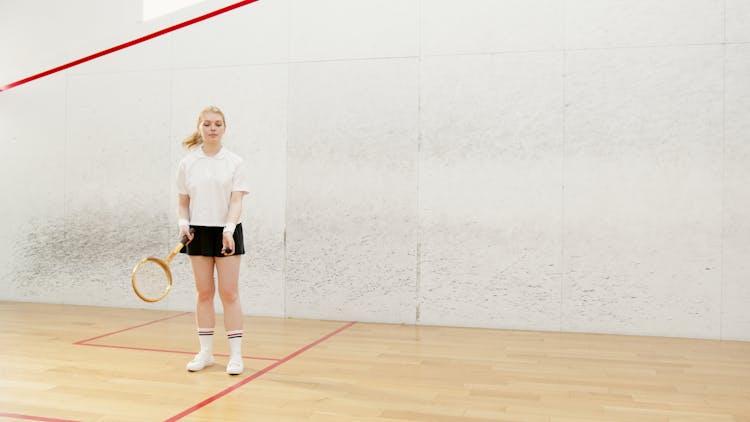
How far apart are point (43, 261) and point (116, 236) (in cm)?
68

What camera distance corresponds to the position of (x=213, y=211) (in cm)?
280

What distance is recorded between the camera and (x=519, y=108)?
4121 millimetres

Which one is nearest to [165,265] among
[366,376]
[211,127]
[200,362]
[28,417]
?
[200,362]

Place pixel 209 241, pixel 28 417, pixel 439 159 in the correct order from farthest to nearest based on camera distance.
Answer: pixel 439 159 → pixel 209 241 → pixel 28 417

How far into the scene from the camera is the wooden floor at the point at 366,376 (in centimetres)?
233

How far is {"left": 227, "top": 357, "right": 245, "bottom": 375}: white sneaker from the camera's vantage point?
2.83m

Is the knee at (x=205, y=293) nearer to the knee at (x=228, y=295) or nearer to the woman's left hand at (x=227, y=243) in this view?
the knee at (x=228, y=295)

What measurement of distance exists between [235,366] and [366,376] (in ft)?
1.91

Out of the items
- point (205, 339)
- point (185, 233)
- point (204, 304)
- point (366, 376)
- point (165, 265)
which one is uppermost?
point (185, 233)

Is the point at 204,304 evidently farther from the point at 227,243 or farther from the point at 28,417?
the point at 28,417

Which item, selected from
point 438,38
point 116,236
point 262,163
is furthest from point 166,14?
point 438,38

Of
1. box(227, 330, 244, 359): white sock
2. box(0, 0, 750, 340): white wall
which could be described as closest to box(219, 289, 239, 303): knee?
box(227, 330, 244, 359): white sock

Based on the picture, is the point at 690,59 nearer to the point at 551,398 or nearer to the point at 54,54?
the point at 551,398

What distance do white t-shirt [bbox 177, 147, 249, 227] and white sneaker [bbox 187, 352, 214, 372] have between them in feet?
2.03
